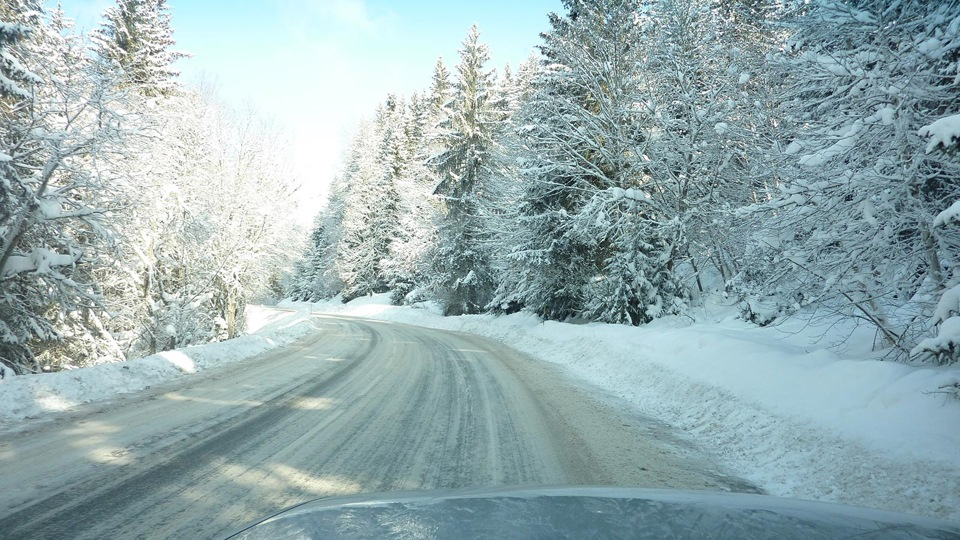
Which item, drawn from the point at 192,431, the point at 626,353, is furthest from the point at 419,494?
the point at 626,353

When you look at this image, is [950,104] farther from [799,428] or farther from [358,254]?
[358,254]

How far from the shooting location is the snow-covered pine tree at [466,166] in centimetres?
2550

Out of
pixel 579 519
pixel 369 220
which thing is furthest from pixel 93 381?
pixel 369 220

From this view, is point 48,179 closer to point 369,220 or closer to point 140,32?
point 140,32

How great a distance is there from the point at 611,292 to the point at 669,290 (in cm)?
189

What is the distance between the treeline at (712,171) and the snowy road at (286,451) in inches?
121

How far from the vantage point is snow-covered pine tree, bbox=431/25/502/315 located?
83.7 feet

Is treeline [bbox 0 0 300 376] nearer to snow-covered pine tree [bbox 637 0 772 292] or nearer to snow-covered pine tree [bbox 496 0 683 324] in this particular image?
snow-covered pine tree [bbox 496 0 683 324]

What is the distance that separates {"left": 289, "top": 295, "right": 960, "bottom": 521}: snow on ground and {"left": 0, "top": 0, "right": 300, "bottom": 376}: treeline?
11.2 meters

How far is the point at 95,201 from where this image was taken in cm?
1007

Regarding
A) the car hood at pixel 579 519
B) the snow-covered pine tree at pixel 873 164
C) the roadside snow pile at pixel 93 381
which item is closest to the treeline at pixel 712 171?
the snow-covered pine tree at pixel 873 164

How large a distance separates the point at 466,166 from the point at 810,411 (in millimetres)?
22301

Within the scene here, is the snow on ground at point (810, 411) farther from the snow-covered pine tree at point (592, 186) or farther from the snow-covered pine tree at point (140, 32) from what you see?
the snow-covered pine tree at point (140, 32)

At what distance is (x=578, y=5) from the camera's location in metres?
16.0
